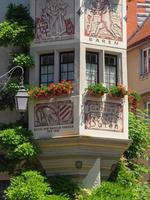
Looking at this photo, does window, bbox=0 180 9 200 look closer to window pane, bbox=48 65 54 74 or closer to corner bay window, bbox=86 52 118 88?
window pane, bbox=48 65 54 74

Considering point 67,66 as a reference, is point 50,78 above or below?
below

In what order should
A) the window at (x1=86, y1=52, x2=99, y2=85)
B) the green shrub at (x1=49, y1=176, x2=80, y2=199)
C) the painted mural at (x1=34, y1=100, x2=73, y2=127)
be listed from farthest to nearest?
the window at (x1=86, y1=52, x2=99, y2=85)
the painted mural at (x1=34, y1=100, x2=73, y2=127)
the green shrub at (x1=49, y1=176, x2=80, y2=199)

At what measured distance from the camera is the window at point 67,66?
74.1ft

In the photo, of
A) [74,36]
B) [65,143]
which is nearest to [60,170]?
[65,143]

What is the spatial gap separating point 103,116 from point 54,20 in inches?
134

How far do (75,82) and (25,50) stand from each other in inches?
86.9

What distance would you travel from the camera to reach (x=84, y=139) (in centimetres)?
2173

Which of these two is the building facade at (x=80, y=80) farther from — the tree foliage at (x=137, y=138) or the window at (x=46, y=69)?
the tree foliage at (x=137, y=138)

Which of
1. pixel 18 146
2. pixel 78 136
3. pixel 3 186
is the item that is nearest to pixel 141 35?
pixel 3 186

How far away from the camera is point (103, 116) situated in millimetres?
22266

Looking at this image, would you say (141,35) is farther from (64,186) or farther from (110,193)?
(110,193)

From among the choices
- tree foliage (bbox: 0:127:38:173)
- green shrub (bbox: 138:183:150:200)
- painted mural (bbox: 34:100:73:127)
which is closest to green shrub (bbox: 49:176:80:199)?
tree foliage (bbox: 0:127:38:173)

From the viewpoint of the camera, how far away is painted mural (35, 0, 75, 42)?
22500 mm

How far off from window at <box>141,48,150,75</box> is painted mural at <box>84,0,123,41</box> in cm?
1061
